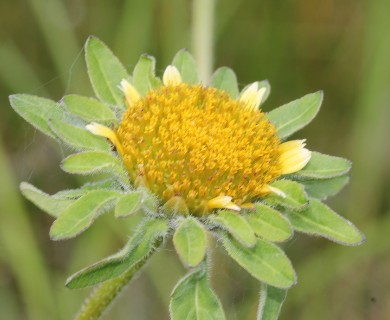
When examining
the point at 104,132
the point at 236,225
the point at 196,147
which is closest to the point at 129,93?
the point at 104,132

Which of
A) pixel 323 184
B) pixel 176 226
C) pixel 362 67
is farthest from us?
pixel 362 67

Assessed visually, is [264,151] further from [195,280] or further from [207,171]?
[195,280]

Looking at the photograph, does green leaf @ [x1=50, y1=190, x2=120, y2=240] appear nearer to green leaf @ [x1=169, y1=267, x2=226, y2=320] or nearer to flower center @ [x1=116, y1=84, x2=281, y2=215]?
flower center @ [x1=116, y1=84, x2=281, y2=215]

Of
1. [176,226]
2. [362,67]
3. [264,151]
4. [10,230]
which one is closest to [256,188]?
[264,151]

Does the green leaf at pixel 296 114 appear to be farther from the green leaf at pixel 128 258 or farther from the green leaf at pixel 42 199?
the green leaf at pixel 42 199

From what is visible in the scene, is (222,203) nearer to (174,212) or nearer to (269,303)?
(174,212)

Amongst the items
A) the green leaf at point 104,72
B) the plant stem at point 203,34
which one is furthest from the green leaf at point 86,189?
the plant stem at point 203,34

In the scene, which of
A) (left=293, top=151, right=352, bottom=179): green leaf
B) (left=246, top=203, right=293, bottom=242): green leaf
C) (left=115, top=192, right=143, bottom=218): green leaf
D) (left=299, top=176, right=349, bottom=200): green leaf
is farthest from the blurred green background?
(left=115, top=192, right=143, bottom=218): green leaf

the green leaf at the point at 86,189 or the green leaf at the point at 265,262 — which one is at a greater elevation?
the green leaf at the point at 86,189
